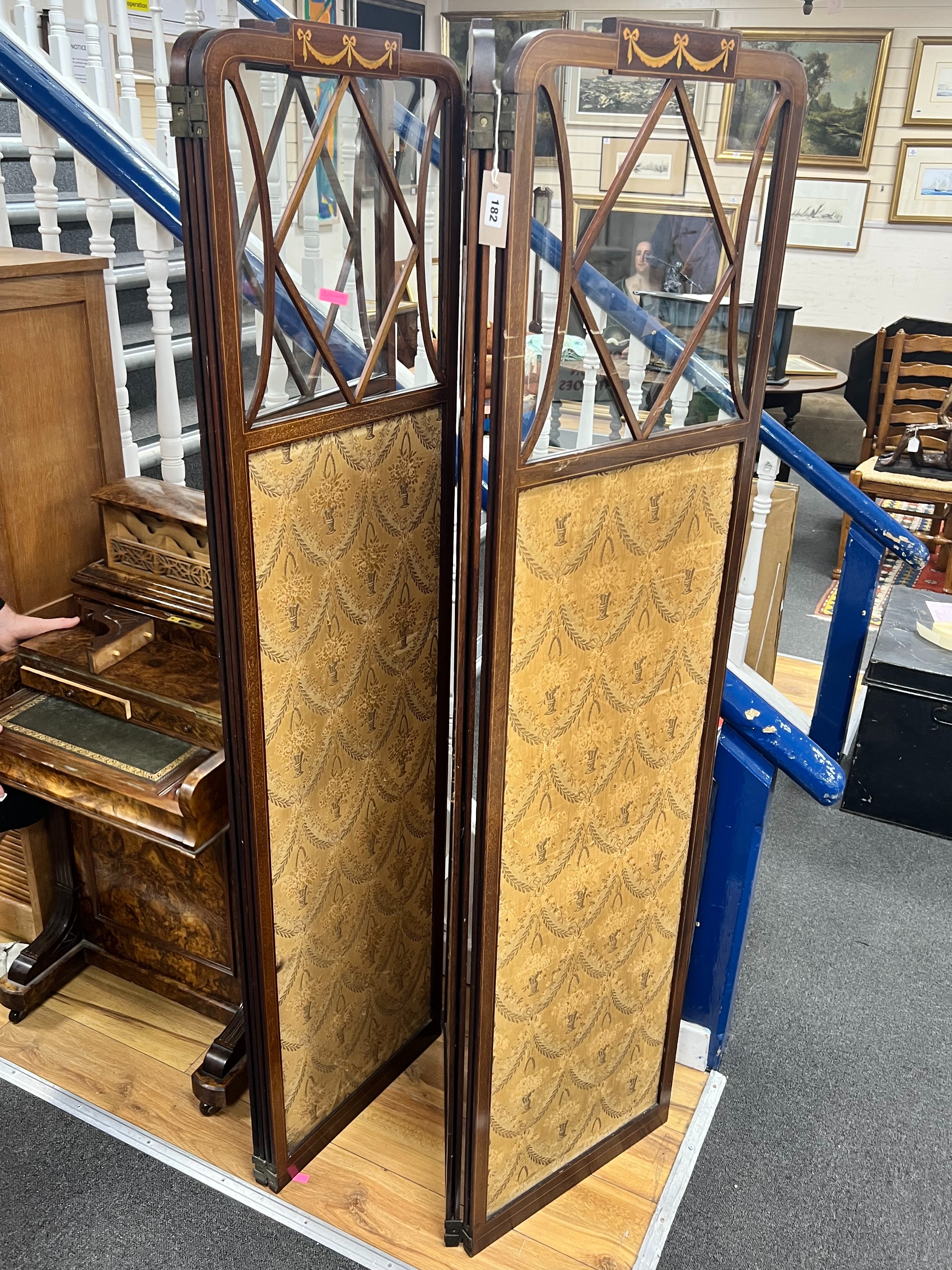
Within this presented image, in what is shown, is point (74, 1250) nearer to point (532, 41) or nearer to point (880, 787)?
point (532, 41)

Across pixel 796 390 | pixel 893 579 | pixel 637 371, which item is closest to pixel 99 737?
pixel 637 371

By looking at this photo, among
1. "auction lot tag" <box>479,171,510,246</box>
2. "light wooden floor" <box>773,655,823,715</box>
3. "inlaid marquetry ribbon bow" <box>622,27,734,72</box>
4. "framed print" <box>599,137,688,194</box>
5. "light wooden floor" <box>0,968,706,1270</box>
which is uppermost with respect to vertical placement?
"inlaid marquetry ribbon bow" <box>622,27,734,72</box>

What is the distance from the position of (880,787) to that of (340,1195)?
73.0 inches

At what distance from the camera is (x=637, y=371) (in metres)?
1.30

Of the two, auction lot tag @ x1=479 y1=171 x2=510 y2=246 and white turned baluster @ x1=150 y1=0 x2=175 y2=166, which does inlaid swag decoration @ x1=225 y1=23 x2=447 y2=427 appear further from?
white turned baluster @ x1=150 y1=0 x2=175 y2=166

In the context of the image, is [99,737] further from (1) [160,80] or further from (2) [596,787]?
(1) [160,80]

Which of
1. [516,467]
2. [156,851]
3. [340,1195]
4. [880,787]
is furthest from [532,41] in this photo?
[880,787]

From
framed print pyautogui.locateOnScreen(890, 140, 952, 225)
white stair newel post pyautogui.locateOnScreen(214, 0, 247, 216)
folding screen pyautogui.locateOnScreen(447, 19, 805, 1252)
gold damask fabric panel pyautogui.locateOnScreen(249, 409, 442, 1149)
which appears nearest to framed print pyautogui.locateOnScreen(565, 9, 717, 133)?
folding screen pyautogui.locateOnScreen(447, 19, 805, 1252)

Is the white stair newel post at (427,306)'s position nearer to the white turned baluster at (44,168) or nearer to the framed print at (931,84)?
the white turned baluster at (44,168)

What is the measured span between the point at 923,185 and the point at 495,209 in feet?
19.4

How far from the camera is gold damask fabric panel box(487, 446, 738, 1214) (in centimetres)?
133

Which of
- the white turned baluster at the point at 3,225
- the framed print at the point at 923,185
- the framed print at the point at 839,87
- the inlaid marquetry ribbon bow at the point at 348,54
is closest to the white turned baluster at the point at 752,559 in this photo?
the inlaid marquetry ribbon bow at the point at 348,54

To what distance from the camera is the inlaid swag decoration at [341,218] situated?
1257 millimetres

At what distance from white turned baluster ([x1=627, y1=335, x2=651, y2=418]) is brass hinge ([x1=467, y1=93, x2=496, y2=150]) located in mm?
317
